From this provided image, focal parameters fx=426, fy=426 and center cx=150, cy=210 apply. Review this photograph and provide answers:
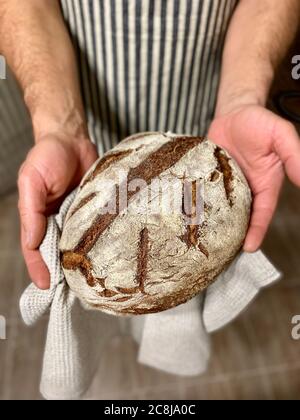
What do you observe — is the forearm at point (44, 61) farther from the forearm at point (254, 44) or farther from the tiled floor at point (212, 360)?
the tiled floor at point (212, 360)

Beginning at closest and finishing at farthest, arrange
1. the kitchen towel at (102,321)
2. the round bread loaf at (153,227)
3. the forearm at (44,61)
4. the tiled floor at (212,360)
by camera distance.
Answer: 1. the round bread loaf at (153,227)
2. the kitchen towel at (102,321)
3. the forearm at (44,61)
4. the tiled floor at (212,360)

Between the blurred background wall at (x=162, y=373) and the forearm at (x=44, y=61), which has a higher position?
the forearm at (x=44, y=61)

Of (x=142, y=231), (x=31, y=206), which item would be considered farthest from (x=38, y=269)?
(x=142, y=231)

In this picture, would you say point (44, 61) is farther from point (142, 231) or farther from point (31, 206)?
point (142, 231)

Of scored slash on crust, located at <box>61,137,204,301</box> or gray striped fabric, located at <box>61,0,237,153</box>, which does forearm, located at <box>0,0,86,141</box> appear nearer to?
gray striped fabric, located at <box>61,0,237,153</box>

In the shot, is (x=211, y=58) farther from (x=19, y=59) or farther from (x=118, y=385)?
(x=118, y=385)

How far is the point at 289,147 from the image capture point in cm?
73

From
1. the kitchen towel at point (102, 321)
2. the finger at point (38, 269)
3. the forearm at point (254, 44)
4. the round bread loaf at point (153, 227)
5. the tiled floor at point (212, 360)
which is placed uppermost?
the forearm at point (254, 44)

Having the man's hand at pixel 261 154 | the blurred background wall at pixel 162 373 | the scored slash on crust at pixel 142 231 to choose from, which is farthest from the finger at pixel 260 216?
the blurred background wall at pixel 162 373

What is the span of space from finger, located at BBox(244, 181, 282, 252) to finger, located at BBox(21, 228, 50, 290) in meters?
0.36

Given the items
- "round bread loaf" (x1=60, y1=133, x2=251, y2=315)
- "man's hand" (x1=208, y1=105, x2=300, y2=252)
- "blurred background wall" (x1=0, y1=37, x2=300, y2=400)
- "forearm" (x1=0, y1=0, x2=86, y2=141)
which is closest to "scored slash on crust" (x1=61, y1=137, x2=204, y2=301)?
"round bread loaf" (x1=60, y1=133, x2=251, y2=315)

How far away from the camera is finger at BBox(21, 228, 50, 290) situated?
74cm

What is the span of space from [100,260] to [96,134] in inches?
22.4

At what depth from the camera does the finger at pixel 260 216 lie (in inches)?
30.5
